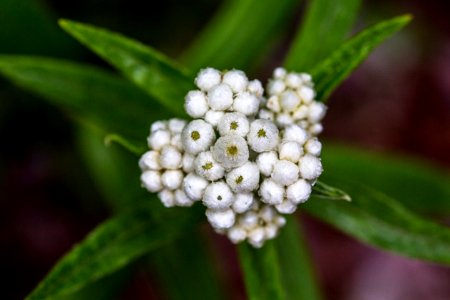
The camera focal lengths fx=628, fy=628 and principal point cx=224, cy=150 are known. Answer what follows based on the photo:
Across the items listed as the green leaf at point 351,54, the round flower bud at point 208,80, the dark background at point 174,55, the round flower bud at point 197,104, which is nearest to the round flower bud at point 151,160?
the round flower bud at point 197,104

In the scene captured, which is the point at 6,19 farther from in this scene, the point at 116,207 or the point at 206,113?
the point at 206,113

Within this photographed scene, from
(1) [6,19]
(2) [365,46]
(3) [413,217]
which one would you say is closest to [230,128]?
(2) [365,46]

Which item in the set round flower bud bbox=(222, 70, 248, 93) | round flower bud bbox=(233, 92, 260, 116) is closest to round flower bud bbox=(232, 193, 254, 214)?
round flower bud bbox=(233, 92, 260, 116)

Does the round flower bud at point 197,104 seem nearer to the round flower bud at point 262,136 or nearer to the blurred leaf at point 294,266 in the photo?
the round flower bud at point 262,136

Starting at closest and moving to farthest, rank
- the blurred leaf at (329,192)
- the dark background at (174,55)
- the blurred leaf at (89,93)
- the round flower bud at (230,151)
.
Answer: the round flower bud at (230,151) → the blurred leaf at (329,192) → the blurred leaf at (89,93) → the dark background at (174,55)

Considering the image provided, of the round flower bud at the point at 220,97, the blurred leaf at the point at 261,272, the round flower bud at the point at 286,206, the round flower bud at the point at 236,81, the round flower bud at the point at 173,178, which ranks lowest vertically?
the blurred leaf at the point at 261,272

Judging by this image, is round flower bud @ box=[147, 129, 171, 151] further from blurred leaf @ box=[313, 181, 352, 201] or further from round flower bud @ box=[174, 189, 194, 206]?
blurred leaf @ box=[313, 181, 352, 201]

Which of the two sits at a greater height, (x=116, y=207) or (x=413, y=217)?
(x=116, y=207)

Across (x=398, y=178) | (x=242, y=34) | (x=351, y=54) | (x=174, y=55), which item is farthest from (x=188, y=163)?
(x=174, y=55)
